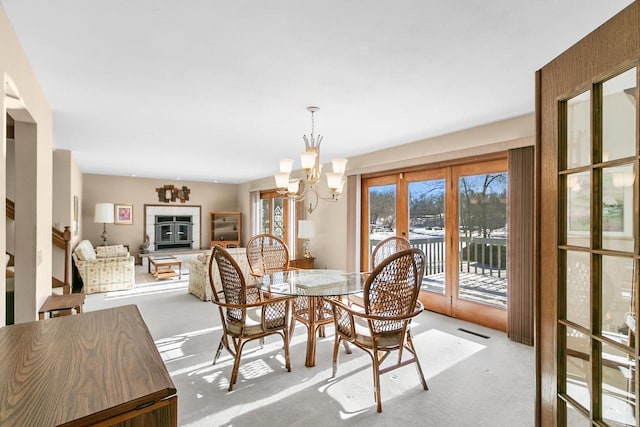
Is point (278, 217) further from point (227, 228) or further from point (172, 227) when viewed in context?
point (172, 227)

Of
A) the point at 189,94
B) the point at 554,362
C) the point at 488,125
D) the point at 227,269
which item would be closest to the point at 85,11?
the point at 189,94

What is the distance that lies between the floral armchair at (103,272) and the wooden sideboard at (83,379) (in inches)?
192

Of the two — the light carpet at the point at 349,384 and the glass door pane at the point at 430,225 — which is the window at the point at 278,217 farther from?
the light carpet at the point at 349,384

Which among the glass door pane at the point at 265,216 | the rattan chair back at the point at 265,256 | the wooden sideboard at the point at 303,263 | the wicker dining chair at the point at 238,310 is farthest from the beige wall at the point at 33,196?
the glass door pane at the point at 265,216

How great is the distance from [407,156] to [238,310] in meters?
3.14

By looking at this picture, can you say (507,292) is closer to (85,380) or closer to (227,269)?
(227,269)

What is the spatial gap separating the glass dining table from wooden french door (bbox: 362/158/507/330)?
1.52 meters

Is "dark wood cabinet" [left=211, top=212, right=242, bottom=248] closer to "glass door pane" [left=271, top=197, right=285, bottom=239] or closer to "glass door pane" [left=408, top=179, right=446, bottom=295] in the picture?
"glass door pane" [left=271, top=197, right=285, bottom=239]

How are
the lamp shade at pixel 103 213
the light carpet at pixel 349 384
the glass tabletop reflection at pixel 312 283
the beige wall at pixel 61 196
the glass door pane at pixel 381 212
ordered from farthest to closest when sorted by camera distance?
the lamp shade at pixel 103 213 < the beige wall at pixel 61 196 < the glass door pane at pixel 381 212 < the glass tabletop reflection at pixel 312 283 < the light carpet at pixel 349 384

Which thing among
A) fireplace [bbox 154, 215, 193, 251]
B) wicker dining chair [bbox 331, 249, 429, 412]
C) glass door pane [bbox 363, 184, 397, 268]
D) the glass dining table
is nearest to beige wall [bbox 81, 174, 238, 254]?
fireplace [bbox 154, 215, 193, 251]

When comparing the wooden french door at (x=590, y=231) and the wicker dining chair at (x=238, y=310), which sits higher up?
the wooden french door at (x=590, y=231)

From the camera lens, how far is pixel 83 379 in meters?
0.87

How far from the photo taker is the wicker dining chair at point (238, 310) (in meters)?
2.34

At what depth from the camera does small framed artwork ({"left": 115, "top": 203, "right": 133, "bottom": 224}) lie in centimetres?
829
